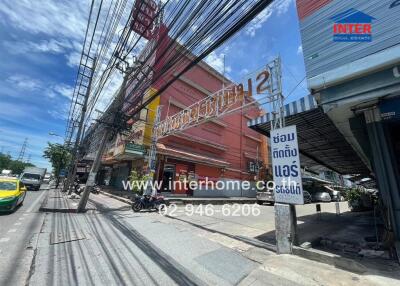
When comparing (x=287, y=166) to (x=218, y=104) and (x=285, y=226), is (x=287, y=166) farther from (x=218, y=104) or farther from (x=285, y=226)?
(x=218, y=104)

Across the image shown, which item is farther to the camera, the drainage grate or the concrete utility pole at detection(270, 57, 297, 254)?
the drainage grate

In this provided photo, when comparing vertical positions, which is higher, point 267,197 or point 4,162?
point 4,162

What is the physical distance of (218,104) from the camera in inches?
417

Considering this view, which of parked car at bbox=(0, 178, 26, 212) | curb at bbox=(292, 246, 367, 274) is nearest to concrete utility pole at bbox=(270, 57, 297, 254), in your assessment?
curb at bbox=(292, 246, 367, 274)

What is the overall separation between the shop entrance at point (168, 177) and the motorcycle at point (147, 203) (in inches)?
248

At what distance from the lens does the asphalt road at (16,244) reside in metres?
3.83

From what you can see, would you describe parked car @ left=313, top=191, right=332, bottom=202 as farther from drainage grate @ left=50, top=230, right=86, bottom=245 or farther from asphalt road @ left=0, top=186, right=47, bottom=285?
asphalt road @ left=0, top=186, right=47, bottom=285

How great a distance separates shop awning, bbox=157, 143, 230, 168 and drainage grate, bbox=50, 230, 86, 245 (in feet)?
33.8

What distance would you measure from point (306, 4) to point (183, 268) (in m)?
8.49

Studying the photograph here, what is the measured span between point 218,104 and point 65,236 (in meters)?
8.36

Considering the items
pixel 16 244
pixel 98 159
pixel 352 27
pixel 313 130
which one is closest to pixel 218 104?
pixel 313 130

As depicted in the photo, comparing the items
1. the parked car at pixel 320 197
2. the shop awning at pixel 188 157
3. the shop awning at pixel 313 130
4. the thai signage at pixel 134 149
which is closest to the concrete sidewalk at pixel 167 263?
the shop awning at pixel 313 130

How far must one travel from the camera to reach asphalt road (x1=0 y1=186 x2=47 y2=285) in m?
3.83

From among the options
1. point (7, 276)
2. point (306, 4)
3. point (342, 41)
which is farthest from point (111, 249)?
point (306, 4)
